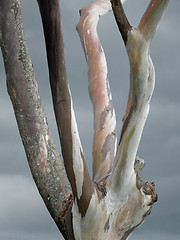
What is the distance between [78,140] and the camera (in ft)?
10.9

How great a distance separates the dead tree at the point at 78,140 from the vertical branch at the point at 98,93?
0.01 m

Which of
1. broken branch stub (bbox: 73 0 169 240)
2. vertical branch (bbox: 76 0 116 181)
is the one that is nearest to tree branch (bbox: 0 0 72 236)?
broken branch stub (bbox: 73 0 169 240)

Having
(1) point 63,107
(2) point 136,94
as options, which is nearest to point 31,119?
(1) point 63,107

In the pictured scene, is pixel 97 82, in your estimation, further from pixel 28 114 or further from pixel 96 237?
pixel 96 237

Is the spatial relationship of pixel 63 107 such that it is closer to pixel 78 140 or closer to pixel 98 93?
pixel 78 140

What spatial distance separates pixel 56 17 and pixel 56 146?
1028 mm

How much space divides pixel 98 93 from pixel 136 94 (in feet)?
3.95

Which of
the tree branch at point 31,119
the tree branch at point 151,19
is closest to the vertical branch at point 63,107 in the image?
the tree branch at point 31,119

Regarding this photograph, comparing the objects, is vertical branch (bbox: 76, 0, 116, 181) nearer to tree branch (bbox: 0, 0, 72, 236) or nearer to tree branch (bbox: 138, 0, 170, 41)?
tree branch (bbox: 0, 0, 72, 236)

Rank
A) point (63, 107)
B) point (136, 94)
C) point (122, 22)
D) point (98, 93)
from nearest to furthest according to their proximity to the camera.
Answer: point (122, 22), point (136, 94), point (63, 107), point (98, 93)

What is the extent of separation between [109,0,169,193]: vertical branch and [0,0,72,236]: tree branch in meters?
0.45

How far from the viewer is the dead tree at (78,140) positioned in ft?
10.1

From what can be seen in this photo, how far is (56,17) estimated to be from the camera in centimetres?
321

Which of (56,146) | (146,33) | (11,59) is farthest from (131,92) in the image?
(11,59)
